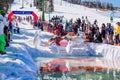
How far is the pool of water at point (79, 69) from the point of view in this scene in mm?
14734

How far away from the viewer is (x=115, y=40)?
2241 cm

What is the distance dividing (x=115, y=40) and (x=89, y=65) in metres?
4.78

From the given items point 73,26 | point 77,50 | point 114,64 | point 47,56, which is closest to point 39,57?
point 47,56

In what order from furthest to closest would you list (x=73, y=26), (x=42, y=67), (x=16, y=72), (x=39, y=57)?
(x=73, y=26) < (x=39, y=57) < (x=42, y=67) < (x=16, y=72)

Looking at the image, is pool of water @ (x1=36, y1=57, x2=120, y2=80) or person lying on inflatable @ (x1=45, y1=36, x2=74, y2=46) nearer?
pool of water @ (x1=36, y1=57, x2=120, y2=80)

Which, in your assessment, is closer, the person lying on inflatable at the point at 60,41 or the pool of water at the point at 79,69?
the pool of water at the point at 79,69

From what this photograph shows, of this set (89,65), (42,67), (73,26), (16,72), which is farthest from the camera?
(73,26)

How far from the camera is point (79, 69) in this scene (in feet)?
55.1

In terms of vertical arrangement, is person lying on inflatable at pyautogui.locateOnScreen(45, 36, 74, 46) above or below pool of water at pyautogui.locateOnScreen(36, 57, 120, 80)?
above

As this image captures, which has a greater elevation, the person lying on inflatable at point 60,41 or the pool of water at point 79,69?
the person lying on inflatable at point 60,41

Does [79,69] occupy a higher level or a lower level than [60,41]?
lower

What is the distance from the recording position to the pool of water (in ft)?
48.3

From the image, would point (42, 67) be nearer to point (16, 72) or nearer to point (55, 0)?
point (16, 72)

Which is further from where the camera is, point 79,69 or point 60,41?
point 60,41
